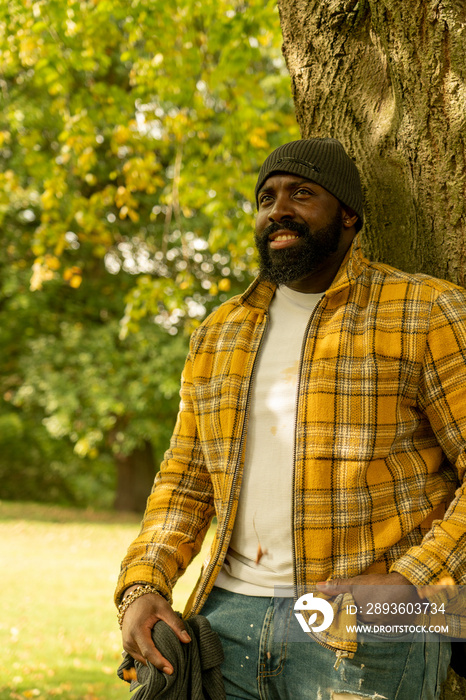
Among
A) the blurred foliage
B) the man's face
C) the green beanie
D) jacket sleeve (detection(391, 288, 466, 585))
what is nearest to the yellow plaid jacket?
jacket sleeve (detection(391, 288, 466, 585))

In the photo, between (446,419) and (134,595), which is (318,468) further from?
(134,595)

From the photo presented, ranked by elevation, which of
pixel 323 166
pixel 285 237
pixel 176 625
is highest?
pixel 323 166

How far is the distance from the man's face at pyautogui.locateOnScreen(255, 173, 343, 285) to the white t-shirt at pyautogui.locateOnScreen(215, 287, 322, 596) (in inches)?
7.9

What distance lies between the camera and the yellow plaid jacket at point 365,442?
1897 millimetres

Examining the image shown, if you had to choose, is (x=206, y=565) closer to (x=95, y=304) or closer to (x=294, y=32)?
(x=294, y=32)

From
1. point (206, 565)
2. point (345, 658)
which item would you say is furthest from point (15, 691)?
point (345, 658)

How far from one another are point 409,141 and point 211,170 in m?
5.89

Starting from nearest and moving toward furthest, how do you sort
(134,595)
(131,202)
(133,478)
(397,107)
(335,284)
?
(134,595) → (335,284) → (397,107) → (131,202) → (133,478)

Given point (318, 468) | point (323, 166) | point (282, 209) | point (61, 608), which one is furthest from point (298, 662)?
point (61, 608)

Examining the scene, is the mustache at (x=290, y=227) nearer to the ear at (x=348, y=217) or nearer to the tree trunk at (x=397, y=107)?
the ear at (x=348, y=217)

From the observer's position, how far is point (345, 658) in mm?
1849

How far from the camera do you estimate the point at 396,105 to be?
8.41ft

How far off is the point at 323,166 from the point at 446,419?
3.08 ft

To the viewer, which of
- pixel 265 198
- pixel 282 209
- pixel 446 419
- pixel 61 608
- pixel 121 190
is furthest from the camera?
pixel 61 608
